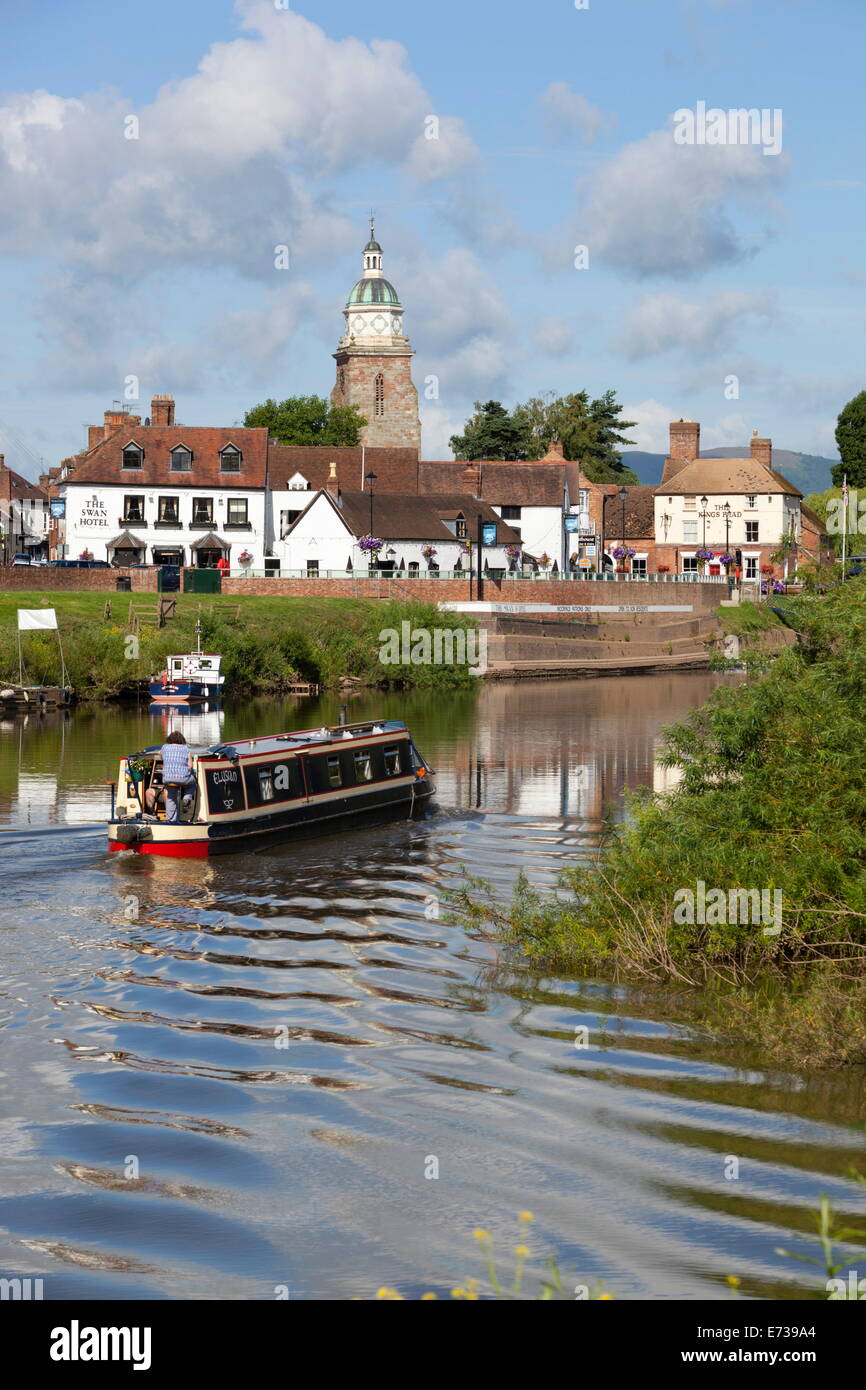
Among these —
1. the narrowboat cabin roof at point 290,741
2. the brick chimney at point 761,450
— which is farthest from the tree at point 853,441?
the narrowboat cabin roof at point 290,741

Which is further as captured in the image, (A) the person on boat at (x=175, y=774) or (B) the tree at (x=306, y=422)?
(B) the tree at (x=306, y=422)

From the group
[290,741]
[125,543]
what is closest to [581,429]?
[125,543]

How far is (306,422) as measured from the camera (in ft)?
404

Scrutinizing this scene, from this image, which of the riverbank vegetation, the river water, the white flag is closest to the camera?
the river water

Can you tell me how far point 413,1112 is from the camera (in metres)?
14.0

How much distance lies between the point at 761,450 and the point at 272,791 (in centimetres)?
9888

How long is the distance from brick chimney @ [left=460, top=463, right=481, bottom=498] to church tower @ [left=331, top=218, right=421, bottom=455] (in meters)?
33.1

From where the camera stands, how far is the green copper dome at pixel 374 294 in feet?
470

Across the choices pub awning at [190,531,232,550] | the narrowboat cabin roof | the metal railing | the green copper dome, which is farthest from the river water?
the green copper dome

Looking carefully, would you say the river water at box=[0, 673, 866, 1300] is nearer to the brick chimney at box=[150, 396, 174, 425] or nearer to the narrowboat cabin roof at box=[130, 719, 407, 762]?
the narrowboat cabin roof at box=[130, 719, 407, 762]

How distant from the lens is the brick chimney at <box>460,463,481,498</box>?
10350 cm

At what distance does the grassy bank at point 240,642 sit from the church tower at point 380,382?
63.7 meters

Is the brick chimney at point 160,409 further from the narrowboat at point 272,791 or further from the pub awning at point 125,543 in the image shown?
the narrowboat at point 272,791
